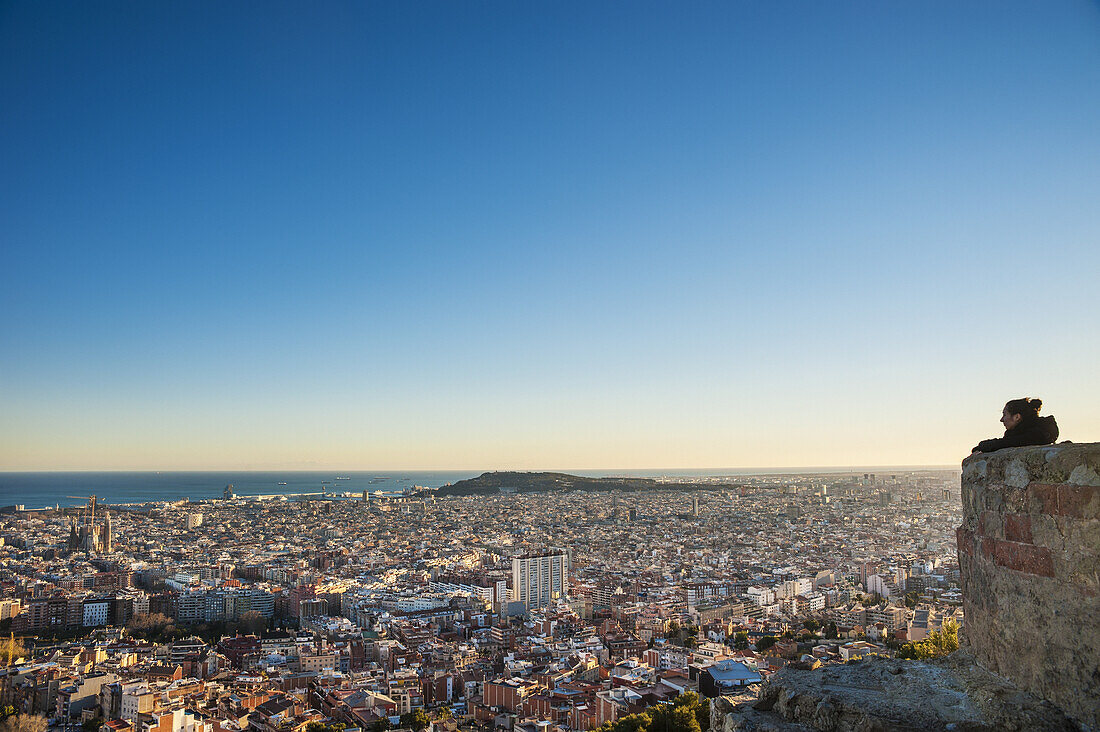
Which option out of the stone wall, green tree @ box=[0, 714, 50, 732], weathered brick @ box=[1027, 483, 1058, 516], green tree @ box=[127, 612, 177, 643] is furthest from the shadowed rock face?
green tree @ box=[127, 612, 177, 643]

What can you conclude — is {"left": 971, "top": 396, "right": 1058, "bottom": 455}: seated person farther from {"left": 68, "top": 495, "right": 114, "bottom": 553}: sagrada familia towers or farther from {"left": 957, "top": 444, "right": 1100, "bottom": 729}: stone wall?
{"left": 68, "top": 495, "right": 114, "bottom": 553}: sagrada familia towers

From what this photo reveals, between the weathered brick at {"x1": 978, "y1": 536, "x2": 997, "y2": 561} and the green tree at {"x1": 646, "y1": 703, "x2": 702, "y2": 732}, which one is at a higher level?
the weathered brick at {"x1": 978, "y1": 536, "x2": 997, "y2": 561}

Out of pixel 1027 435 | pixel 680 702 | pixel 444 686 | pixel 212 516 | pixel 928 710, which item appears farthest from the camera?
pixel 212 516

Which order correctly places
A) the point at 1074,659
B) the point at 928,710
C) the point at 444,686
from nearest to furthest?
the point at 1074,659 → the point at 928,710 → the point at 444,686

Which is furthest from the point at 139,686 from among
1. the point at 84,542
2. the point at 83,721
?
the point at 84,542

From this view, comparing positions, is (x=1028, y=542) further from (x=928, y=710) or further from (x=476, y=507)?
(x=476, y=507)

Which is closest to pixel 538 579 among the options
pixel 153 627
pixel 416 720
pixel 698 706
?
pixel 153 627

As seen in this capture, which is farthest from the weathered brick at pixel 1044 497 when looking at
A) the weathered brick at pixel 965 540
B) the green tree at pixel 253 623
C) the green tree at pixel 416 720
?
the green tree at pixel 253 623

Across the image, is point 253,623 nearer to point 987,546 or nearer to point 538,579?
point 538,579
